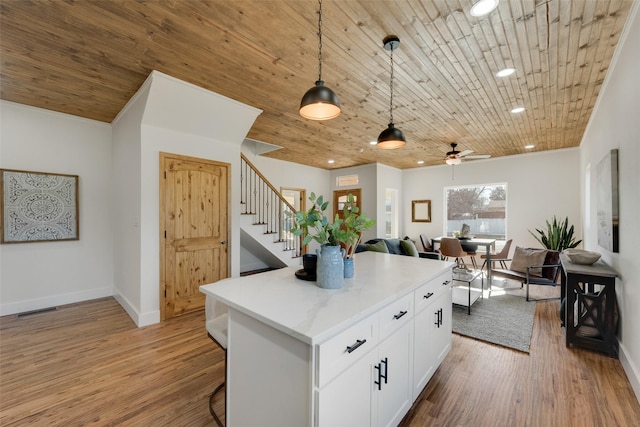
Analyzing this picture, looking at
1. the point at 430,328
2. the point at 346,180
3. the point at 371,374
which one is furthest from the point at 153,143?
the point at 346,180

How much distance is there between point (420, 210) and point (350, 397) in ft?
23.9

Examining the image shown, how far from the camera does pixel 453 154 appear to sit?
488 centimetres

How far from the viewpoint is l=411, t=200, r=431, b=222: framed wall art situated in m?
7.69

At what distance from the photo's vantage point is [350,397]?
47.7 inches

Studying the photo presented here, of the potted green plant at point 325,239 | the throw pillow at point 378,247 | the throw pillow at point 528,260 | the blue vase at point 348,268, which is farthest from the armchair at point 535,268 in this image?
the potted green plant at point 325,239

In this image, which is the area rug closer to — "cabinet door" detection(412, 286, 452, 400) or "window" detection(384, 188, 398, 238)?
"cabinet door" detection(412, 286, 452, 400)

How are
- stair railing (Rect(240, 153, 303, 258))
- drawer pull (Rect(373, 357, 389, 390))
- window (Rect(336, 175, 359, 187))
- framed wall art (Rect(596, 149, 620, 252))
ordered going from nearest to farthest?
1. drawer pull (Rect(373, 357, 389, 390))
2. framed wall art (Rect(596, 149, 620, 252))
3. stair railing (Rect(240, 153, 303, 258))
4. window (Rect(336, 175, 359, 187))

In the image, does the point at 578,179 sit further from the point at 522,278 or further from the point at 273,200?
the point at 273,200

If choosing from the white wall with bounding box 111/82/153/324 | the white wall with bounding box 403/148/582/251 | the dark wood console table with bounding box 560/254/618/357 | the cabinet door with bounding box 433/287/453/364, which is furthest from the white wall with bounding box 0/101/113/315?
the white wall with bounding box 403/148/582/251

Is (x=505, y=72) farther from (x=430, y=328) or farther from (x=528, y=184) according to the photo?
(x=528, y=184)

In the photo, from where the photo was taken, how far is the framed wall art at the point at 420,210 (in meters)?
7.69

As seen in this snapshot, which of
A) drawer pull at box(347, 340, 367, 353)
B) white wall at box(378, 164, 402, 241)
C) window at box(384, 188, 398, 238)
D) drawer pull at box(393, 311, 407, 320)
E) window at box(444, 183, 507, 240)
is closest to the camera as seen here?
drawer pull at box(347, 340, 367, 353)

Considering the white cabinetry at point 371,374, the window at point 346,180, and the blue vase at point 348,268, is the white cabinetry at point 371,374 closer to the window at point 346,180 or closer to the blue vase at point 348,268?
the blue vase at point 348,268

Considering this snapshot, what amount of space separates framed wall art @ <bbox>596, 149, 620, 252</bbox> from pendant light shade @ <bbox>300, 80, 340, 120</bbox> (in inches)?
106
